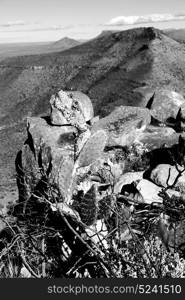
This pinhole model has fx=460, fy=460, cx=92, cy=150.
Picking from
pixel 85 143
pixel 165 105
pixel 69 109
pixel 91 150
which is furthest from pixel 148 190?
pixel 165 105

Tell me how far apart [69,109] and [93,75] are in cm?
6367

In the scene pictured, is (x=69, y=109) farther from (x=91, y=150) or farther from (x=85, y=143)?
(x=91, y=150)

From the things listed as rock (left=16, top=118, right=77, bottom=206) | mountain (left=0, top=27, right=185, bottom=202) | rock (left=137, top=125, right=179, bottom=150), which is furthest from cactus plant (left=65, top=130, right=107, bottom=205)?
mountain (left=0, top=27, right=185, bottom=202)

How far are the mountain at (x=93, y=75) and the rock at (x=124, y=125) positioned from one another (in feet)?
60.5

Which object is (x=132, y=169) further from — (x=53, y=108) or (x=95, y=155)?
(x=53, y=108)

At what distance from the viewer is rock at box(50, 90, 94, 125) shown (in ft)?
111

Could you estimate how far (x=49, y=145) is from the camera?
3297 centimetres

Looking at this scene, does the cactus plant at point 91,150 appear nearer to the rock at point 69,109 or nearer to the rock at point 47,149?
the rock at point 47,149

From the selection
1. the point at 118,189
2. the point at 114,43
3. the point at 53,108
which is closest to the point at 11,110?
the point at 114,43

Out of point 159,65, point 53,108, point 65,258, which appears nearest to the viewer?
point 65,258

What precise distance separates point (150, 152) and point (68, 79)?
7417 cm

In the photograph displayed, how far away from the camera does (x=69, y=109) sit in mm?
34062

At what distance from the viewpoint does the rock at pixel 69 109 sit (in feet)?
111

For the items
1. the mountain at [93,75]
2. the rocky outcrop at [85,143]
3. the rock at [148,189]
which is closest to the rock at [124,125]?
the rocky outcrop at [85,143]
